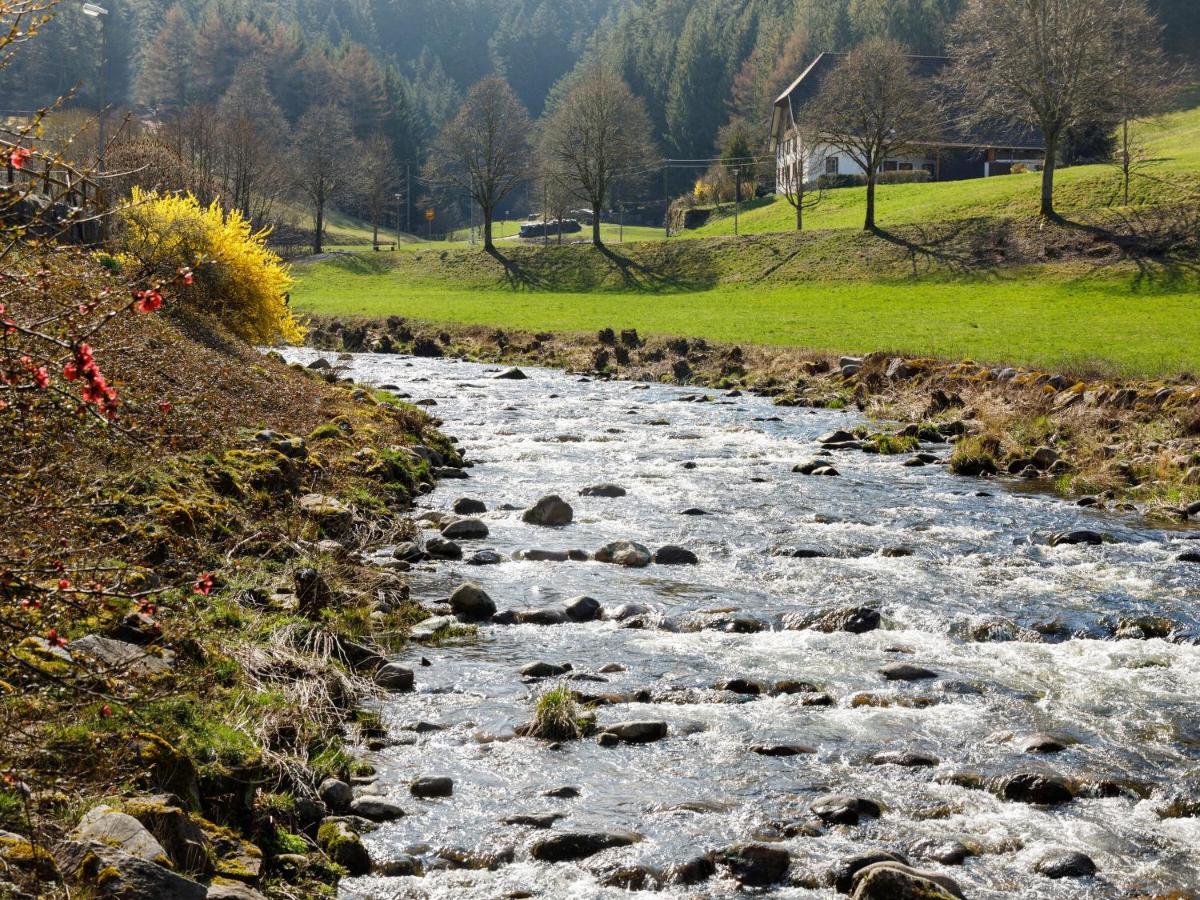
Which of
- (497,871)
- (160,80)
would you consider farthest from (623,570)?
(160,80)

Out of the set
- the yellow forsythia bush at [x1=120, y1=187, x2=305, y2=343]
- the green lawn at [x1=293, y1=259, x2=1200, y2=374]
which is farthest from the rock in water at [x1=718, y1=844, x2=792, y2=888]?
the green lawn at [x1=293, y1=259, x2=1200, y2=374]

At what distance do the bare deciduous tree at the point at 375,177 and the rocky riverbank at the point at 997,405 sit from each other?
68.0 metres

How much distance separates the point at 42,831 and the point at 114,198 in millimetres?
28726

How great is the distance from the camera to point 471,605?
12992 millimetres

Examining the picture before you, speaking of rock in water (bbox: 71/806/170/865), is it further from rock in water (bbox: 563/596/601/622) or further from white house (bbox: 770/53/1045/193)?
white house (bbox: 770/53/1045/193)

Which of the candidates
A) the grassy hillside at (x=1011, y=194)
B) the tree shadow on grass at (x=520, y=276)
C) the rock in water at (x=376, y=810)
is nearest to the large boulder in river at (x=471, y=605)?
the rock in water at (x=376, y=810)

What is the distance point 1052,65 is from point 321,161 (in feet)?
215

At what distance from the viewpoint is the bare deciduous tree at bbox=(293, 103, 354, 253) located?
102062mm

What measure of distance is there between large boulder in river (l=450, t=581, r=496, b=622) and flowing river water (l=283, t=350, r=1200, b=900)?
61 cm

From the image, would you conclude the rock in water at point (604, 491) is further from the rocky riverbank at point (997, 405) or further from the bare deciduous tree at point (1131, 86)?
the bare deciduous tree at point (1131, 86)

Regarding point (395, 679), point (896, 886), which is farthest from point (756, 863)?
point (395, 679)

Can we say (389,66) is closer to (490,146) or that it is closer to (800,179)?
(490,146)

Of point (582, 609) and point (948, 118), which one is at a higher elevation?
point (948, 118)

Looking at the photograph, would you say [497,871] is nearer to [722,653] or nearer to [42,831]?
[42,831]
